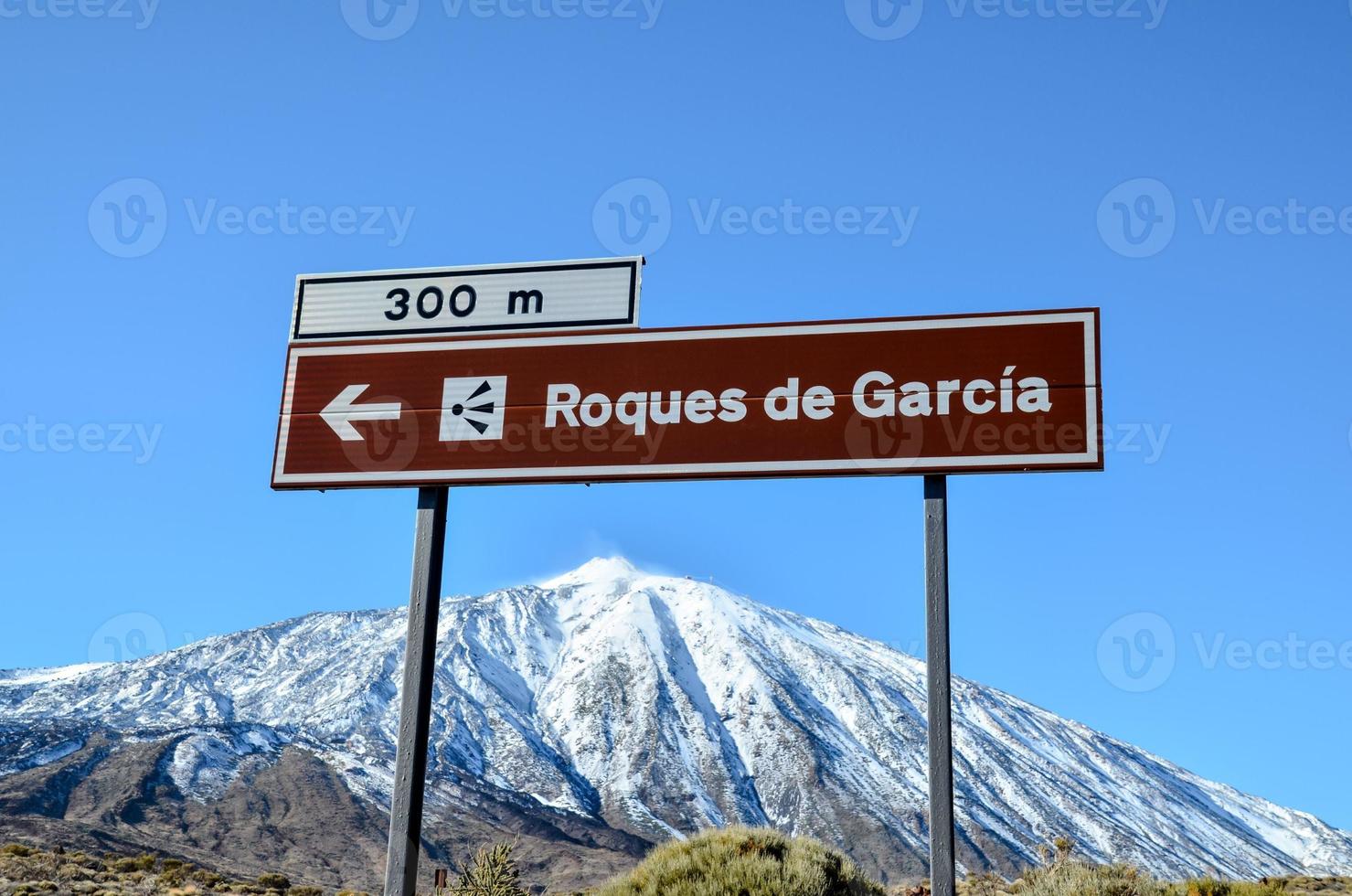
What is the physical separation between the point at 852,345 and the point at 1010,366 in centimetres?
121

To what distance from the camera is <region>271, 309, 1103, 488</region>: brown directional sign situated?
10359mm

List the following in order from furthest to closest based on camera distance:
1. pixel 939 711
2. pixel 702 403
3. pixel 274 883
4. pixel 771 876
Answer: pixel 274 883 → pixel 771 876 → pixel 702 403 → pixel 939 711

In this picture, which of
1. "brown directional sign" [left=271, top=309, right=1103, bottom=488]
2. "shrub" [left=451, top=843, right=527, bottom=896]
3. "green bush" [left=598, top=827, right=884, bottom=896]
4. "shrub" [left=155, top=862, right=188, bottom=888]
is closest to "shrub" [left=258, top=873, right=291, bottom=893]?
"shrub" [left=155, top=862, right=188, bottom=888]

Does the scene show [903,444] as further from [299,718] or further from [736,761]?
[299,718]

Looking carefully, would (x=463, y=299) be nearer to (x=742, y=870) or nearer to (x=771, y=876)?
(x=742, y=870)

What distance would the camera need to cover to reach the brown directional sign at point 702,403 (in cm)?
1036

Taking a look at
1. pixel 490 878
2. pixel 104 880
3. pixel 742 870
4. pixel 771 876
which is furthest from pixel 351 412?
pixel 104 880

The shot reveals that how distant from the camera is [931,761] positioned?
9.23 metres

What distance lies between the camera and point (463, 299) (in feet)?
38.9

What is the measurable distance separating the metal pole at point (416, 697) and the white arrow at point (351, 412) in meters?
0.76

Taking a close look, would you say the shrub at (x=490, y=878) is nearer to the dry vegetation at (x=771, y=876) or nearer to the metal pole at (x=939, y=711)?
the dry vegetation at (x=771, y=876)

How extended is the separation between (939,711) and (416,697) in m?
3.85

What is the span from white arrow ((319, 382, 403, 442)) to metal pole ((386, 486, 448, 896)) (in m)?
0.76

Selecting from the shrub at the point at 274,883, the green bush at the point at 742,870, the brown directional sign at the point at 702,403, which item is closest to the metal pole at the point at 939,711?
the brown directional sign at the point at 702,403
